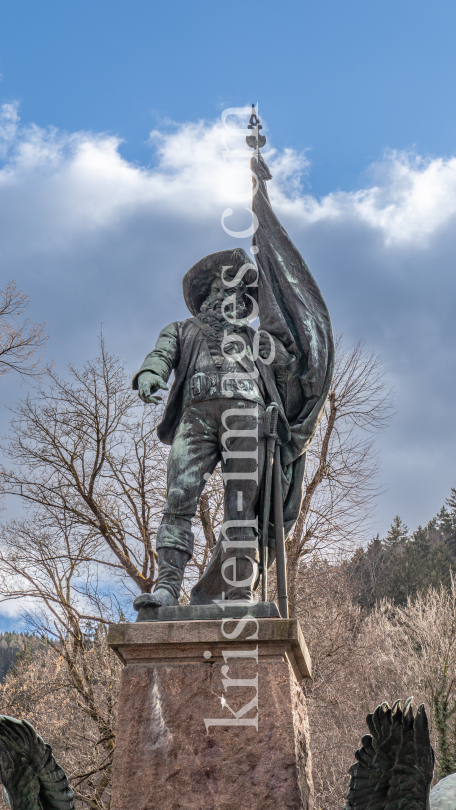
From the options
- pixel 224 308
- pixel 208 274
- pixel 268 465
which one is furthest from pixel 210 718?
pixel 208 274

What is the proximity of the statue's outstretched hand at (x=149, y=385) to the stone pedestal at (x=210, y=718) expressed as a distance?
4.07 feet

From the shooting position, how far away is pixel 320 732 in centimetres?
1250

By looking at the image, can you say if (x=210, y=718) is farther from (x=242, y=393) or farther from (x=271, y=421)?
(x=242, y=393)

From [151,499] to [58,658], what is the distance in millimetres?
3155

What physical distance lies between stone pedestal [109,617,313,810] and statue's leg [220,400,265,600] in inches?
19.5

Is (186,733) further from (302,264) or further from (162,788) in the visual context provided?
(302,264)

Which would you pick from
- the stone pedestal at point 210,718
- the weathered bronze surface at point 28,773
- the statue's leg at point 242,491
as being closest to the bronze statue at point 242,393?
the statue's leg at point 242,491

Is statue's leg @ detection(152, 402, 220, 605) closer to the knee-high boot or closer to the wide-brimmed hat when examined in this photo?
the knee-high boot

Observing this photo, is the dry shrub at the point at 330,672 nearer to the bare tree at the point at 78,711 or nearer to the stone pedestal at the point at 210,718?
the bare tree at the point at 78,711

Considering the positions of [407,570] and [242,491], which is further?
[407,570]

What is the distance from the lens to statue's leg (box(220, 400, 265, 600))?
143 inches

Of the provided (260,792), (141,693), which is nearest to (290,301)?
(141,693)

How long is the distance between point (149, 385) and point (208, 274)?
1.02 meters

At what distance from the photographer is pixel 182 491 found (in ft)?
12.1
